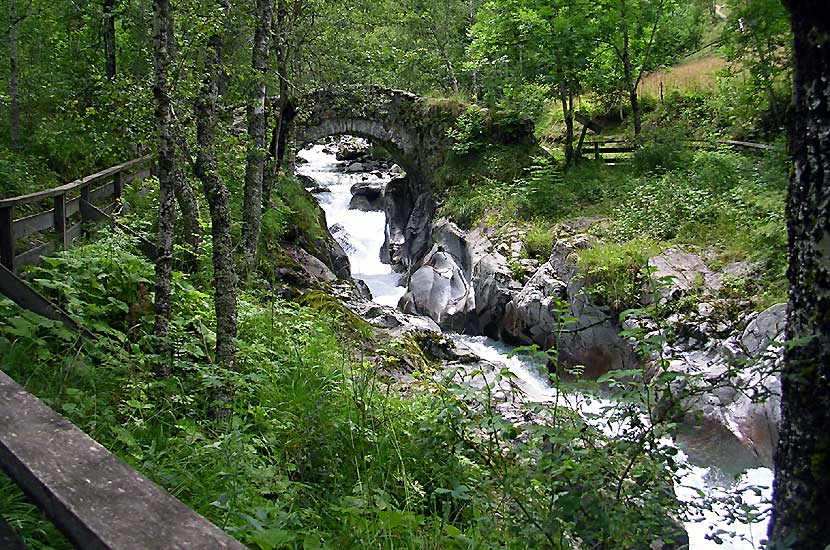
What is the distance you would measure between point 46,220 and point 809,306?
5.72 metres

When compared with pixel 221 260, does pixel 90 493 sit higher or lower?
higher

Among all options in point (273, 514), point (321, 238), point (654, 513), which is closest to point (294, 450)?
point (273, 514)

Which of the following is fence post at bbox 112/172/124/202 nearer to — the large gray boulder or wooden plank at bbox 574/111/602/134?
the large gray boulder

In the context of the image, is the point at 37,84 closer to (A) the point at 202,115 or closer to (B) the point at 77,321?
(A) the point at 202,115

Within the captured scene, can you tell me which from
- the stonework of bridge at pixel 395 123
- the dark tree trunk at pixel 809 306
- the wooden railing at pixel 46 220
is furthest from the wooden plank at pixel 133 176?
the stonework of bridge at pixel 395 123

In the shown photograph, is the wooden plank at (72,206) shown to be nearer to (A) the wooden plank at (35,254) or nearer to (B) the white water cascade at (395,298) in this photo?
(A) the wooden plank at (35,254)

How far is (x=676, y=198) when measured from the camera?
1327 centimetres

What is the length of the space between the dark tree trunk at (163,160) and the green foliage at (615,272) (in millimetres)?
7453

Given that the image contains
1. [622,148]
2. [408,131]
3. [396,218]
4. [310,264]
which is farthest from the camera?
[396,218]

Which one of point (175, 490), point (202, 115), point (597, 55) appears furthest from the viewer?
point (597, 55)

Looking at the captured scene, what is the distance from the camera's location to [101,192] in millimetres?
7902

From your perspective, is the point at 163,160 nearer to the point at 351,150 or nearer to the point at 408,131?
the point at 408,131

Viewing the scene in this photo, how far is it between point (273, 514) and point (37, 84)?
44.2 feet

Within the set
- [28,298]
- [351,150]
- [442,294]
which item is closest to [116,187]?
[28,298]
